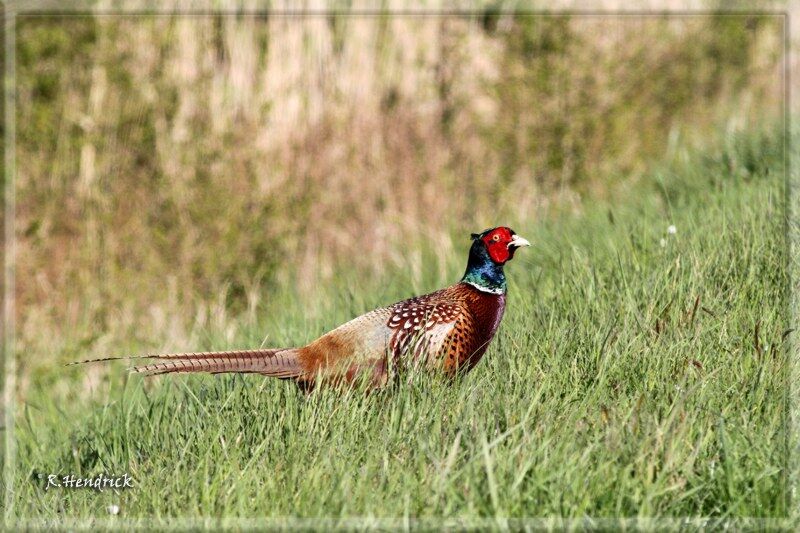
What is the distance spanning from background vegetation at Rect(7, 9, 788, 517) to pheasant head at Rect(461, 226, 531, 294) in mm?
201

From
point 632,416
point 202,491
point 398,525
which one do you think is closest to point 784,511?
point 632,416

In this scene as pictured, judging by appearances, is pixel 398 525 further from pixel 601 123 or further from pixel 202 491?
pixel 601 123

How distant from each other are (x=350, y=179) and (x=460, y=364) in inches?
197

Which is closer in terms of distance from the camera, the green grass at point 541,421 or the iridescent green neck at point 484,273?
the green grass at point 541,421

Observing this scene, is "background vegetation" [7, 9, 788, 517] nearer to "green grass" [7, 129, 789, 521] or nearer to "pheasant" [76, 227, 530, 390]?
"green grass" [7, 129, 789, 521]

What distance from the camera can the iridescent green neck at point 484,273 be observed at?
408 centimetres

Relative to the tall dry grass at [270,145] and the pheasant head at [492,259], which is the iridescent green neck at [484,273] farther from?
the tall dry grass at [270,145]

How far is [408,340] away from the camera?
3859mm

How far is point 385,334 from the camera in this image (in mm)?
3865

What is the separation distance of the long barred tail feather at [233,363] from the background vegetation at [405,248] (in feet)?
0.37
